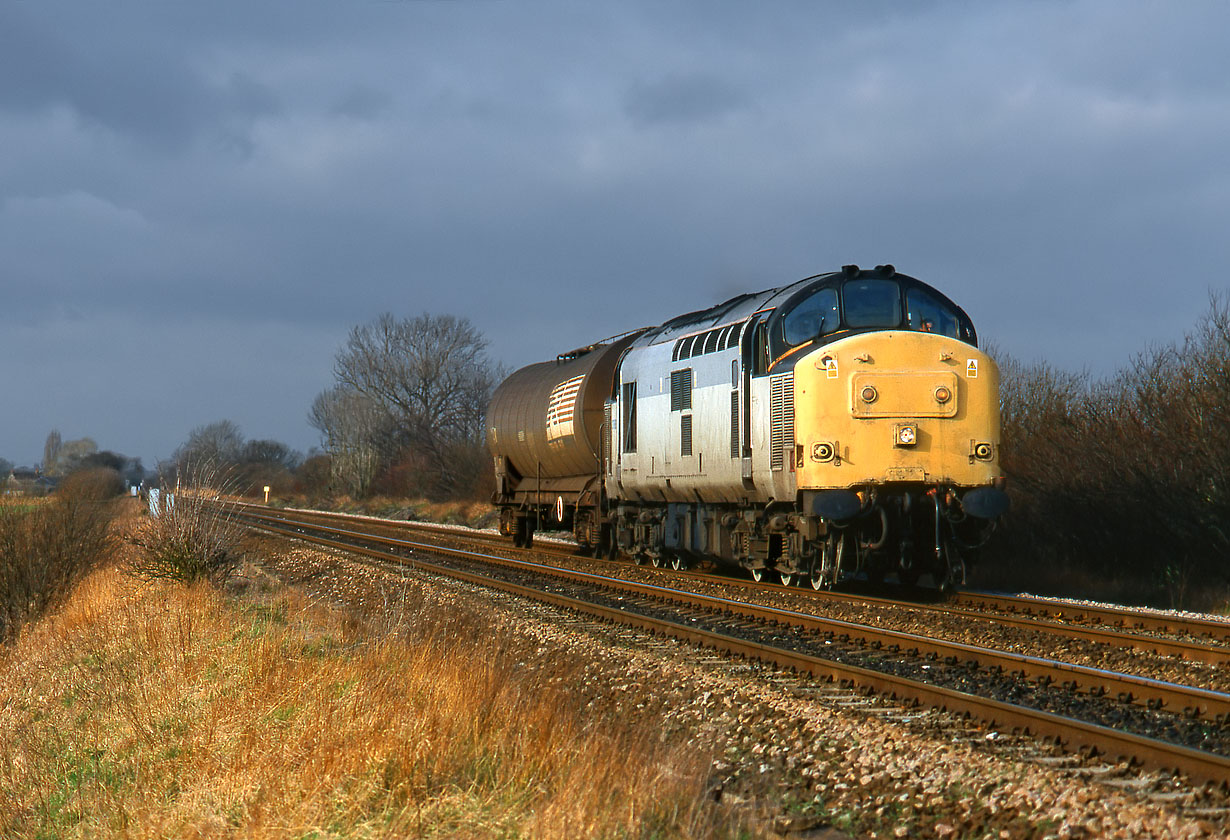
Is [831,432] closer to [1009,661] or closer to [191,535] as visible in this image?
[1009,661]

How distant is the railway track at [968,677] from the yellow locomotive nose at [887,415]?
1.87 meters

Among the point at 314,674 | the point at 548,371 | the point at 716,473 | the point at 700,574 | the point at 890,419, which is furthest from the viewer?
the point at 548,371

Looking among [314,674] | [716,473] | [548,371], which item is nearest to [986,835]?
[314,674]

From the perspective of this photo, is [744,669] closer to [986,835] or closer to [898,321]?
[986,835]

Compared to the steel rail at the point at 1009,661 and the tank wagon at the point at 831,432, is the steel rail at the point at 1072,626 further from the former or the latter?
the steel rail at the point at 1009,661

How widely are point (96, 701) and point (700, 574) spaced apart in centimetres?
912

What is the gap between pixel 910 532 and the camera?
44.2 ft

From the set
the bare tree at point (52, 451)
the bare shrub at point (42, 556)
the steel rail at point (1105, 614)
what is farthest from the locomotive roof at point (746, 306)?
the bare tree at point (52, 451)

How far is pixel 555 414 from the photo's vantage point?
854 inches

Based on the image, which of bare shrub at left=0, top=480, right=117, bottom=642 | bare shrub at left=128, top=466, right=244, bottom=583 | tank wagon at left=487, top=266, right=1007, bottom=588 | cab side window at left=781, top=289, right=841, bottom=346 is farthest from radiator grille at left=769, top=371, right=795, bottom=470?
bare shrub at left=0, top=480, right=117, bottom=642

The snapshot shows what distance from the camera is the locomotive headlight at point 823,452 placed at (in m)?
12.8

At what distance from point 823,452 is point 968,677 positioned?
4.68 m

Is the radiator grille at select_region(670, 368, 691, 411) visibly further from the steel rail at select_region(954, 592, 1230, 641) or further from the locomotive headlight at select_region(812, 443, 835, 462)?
the steel rail at select_region(954, 592, 1230, 641)

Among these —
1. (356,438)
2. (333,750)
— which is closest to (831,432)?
(333,750)
